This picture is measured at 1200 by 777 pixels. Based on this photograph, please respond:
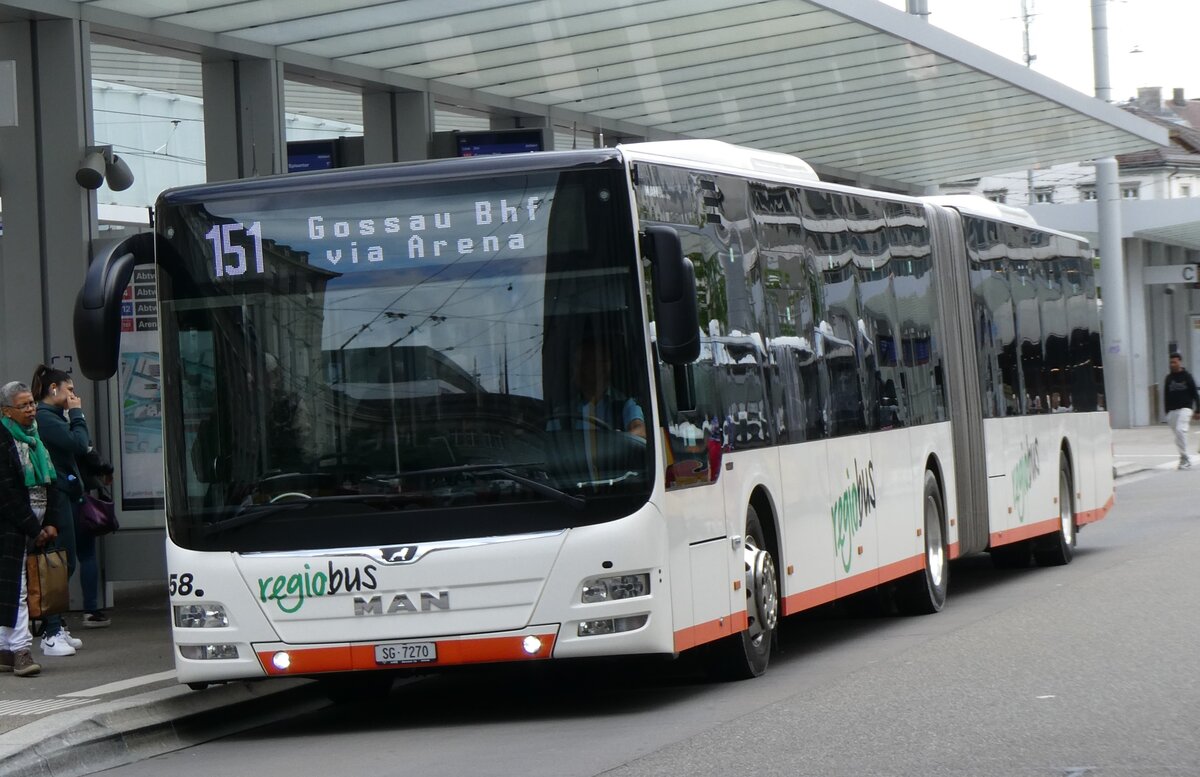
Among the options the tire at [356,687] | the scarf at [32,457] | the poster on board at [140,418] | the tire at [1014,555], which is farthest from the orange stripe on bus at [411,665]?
the tire at [1014,555]

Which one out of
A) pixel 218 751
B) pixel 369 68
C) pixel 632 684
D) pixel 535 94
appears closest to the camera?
pixel 218 751

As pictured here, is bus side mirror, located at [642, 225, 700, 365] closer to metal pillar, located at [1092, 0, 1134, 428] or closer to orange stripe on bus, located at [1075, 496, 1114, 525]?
orange stripe on bus, located at [1075, 496, 1114, 525]

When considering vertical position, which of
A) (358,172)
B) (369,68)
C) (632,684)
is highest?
(369,68)

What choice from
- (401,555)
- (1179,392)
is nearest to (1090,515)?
(401,555)

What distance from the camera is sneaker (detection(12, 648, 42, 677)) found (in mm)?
11391

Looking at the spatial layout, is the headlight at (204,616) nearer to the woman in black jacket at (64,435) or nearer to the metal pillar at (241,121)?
the woman in black jacket at (64,435)

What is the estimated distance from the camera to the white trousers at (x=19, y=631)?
11.4m

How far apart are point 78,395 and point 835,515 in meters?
6.33

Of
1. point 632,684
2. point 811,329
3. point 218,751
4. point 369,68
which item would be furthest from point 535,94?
point 218,751

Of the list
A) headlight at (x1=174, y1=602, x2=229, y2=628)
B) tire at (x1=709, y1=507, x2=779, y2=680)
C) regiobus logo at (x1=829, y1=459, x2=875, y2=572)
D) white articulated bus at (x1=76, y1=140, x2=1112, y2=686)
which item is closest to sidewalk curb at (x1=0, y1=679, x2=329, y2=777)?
white articulated bus at (x1=76, y1=140, x2=1112, y2=686)

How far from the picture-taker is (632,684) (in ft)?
37.7

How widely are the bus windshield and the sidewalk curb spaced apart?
3.06ft

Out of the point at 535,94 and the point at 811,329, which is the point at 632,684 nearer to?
the point at 811,329

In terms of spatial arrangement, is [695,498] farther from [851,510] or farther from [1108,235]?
[1108,235]
